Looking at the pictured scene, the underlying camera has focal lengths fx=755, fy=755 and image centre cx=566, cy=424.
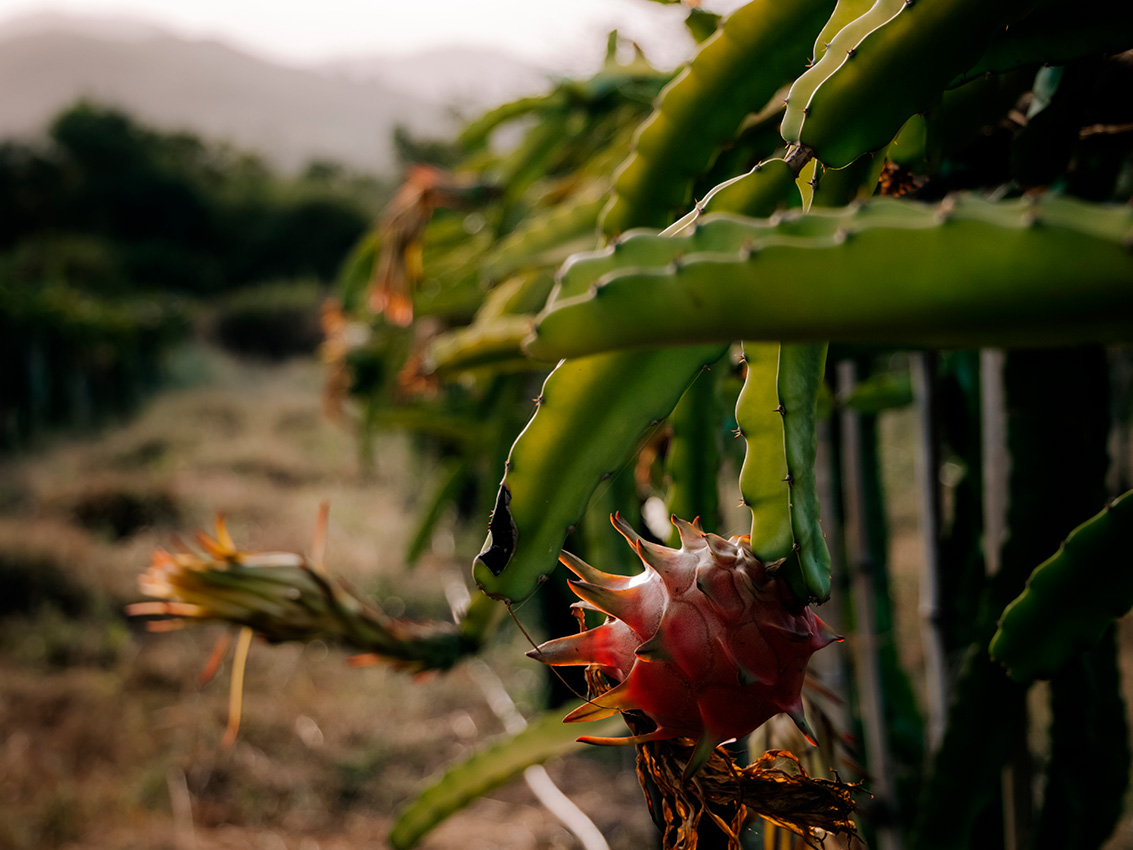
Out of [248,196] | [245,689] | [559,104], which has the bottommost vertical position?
[245,689]

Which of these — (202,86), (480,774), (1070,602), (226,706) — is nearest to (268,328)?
(226,706)

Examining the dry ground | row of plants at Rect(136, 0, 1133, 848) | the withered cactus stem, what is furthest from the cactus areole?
the dry ground

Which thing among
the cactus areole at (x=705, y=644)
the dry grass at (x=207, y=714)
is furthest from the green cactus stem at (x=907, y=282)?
the dry grass at (x=207, y=714)

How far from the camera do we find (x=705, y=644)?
0.84 feet

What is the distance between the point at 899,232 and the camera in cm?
18

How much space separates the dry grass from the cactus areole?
126 cm

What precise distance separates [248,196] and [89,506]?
416 inches

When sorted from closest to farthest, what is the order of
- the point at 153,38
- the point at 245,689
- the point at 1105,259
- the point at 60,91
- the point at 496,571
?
the point at 1105,259 < the point at 496,571 < the point at 245,689 < the point at 60,91 < the point at 153,38

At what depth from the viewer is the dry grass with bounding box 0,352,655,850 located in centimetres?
150

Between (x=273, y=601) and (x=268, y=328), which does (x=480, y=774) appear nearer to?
(x=273, y=601)

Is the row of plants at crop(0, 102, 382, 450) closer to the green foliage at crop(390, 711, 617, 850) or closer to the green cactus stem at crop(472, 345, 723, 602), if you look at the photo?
the green foliage at crop(390, 711, 617, 850)

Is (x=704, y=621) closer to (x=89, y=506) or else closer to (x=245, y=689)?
(x=245, y=689)

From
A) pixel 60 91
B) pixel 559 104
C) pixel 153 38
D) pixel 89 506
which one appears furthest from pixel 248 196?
pixel 153 38

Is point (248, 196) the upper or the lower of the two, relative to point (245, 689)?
upper
